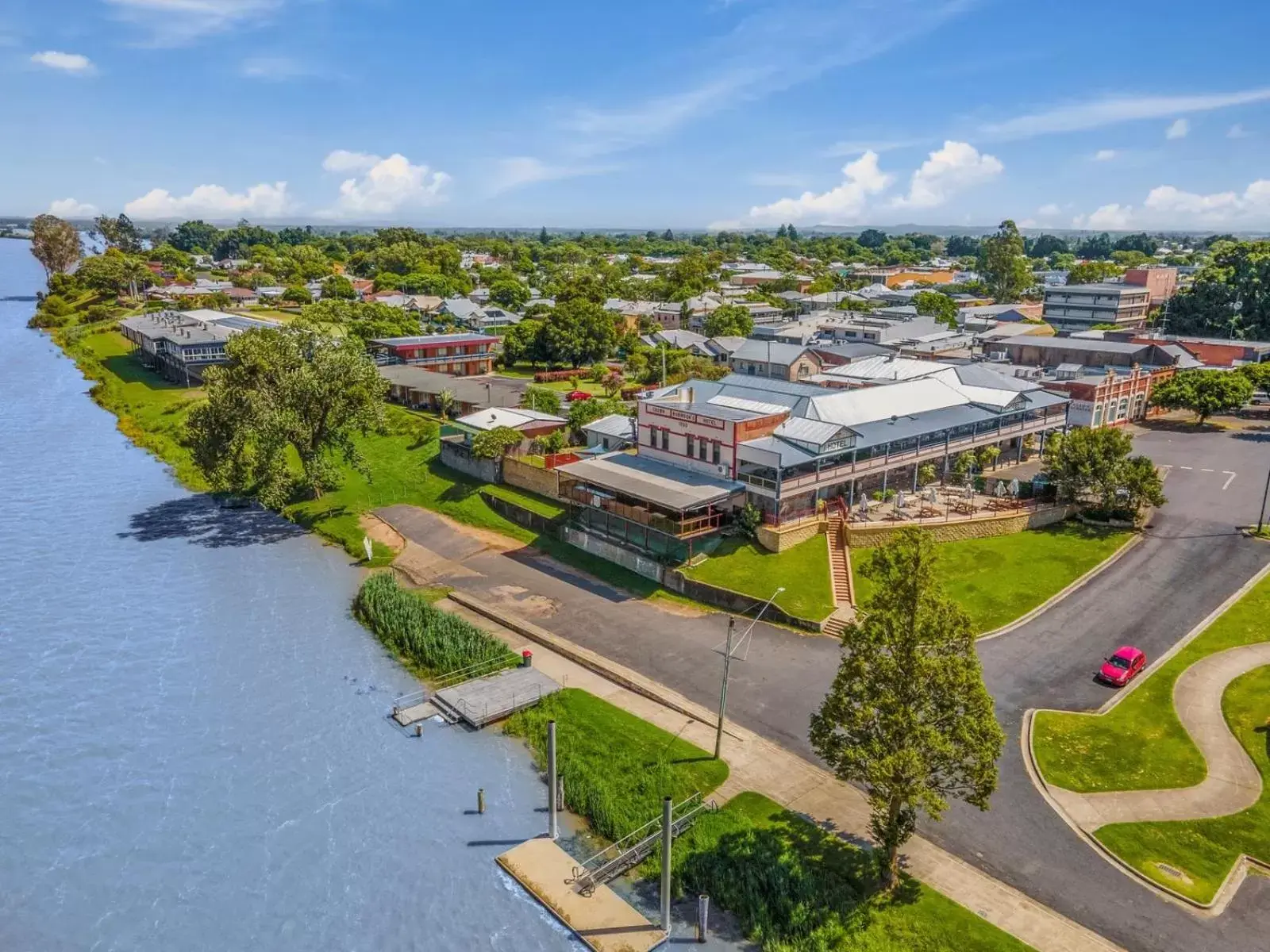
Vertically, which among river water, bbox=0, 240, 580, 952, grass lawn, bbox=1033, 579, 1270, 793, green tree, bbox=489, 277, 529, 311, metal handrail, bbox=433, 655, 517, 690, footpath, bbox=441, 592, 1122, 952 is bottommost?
river water, bbox=0, 240, 580, 952

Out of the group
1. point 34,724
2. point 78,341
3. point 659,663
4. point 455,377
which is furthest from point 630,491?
point 78,341

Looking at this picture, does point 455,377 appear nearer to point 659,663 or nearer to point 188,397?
point 188,397

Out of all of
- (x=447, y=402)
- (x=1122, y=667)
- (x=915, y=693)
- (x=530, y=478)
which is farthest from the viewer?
(x=447, y=402)

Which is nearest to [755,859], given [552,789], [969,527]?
[552,789]

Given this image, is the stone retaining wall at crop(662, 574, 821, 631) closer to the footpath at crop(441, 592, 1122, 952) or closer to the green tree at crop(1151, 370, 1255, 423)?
the footpath at crop(441, 592, 1122, 952)

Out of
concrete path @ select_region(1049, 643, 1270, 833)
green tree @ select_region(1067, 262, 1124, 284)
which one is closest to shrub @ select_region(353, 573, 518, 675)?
concrete path @ select_region(1049, 643, 1270, 833)

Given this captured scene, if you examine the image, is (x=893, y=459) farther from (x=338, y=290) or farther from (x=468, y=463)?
(x=338, y=290)
